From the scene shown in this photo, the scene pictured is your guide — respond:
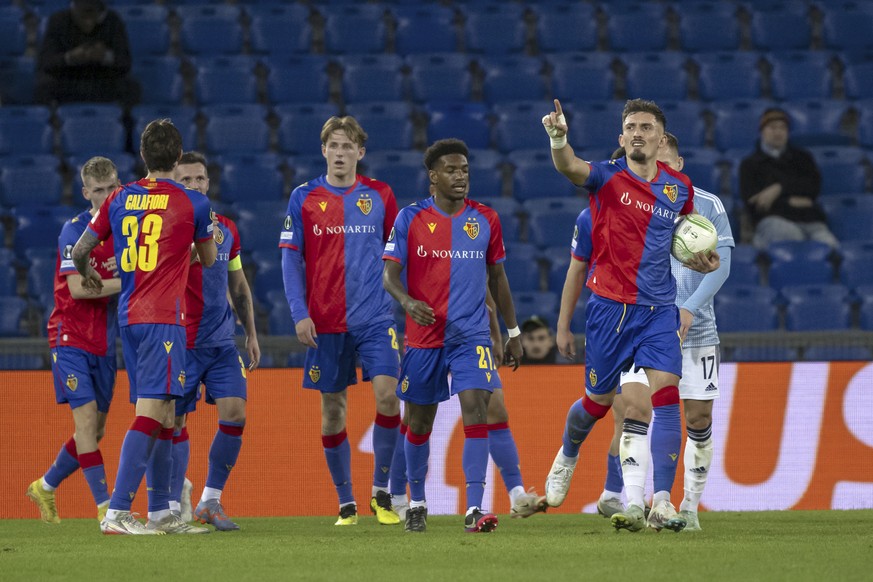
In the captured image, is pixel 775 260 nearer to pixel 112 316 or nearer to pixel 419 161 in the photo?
pixel 419 161

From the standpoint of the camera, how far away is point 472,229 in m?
7.35

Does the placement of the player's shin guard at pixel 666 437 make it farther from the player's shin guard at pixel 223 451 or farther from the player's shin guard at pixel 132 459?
the player's shin guard at pixel 132 459

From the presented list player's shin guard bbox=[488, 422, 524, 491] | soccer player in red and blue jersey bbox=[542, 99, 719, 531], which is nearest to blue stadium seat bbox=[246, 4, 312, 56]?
player's shin guard bbox=[488, 422, 524, 491]

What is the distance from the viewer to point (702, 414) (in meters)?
7.60

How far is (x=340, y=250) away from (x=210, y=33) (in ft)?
24.3

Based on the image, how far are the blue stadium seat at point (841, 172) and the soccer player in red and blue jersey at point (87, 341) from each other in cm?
797

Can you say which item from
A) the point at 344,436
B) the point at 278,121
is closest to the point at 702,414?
the point at 344,436

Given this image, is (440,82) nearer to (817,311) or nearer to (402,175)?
(402,175)

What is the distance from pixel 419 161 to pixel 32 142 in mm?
3971

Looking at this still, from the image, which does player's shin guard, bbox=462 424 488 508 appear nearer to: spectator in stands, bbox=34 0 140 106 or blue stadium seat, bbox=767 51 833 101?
spectator in stands, bbox=34 0 140 106

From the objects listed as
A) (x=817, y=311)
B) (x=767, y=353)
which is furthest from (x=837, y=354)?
(x=817, y=311)

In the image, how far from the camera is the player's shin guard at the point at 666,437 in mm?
6781

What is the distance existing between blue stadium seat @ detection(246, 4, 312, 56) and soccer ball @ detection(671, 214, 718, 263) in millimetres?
8581

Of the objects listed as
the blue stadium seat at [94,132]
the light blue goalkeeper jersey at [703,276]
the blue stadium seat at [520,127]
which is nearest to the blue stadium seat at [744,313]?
the blue stadium seat at [520,127]
